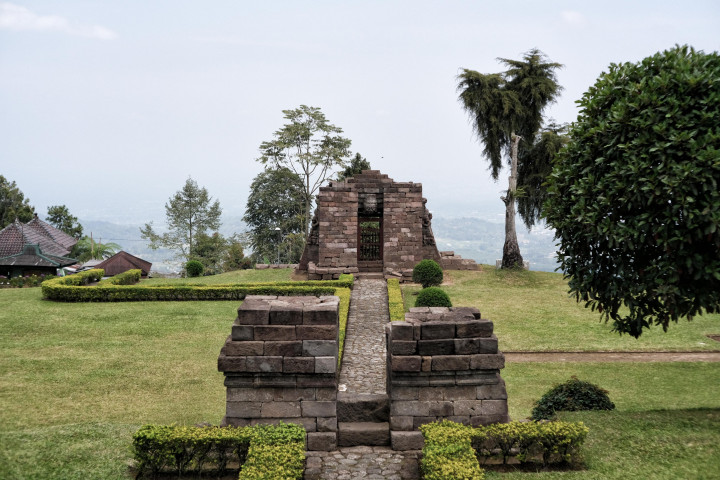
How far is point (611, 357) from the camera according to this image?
16.5 meters

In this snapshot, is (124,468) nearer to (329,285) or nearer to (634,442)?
(634,442)

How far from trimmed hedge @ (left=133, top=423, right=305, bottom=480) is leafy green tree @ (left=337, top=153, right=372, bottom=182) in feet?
124

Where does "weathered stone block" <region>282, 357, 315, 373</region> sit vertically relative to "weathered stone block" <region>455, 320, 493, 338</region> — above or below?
below

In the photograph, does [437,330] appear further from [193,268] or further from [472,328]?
[193,268]

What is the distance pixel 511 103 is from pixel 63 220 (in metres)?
48.2

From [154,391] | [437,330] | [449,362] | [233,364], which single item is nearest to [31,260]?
[154,391]

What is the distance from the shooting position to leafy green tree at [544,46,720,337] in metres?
8.68

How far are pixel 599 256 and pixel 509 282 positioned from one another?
17.9 m

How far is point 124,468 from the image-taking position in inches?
323

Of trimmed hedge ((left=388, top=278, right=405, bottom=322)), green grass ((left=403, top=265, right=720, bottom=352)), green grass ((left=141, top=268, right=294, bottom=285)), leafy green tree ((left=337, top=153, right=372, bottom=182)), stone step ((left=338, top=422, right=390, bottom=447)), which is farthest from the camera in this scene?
leafy green tree ((left=337, top=153, right=372, bottom=182))

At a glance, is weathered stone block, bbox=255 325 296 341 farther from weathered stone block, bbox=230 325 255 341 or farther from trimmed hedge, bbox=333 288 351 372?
trimmed hedge, bbox=333 288 351 372

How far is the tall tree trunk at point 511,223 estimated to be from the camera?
3059 cm

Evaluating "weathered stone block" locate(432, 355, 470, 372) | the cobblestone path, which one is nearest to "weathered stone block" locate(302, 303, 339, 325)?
"weathered stone block" locate(432, 355, 470, 372)

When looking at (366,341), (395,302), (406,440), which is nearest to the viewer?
(406,440)
